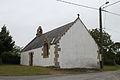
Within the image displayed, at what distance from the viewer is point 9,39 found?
1970 inches

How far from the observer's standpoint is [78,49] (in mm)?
32656

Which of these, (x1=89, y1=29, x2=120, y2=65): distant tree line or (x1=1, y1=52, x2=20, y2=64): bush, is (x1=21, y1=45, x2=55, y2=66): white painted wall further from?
(x1=89, y1=29, x2=120, y2=65): distant tree line

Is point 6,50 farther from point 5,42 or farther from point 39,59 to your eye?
point 39,59

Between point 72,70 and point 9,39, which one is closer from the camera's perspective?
point 72,70

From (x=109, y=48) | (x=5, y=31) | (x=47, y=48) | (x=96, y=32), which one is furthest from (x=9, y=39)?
(x=109, y=48)

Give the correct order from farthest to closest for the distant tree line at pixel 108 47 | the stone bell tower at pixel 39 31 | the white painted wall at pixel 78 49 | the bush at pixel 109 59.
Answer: the distant tree line at pixel 108 47
the bush at pixel 109 59
the stone bell tower at pixel 39 31
the white painted wall at pixel 78 49

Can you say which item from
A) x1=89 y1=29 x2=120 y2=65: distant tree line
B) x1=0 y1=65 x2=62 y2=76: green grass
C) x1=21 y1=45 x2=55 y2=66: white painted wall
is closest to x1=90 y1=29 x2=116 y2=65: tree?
x1=89 y1=29 x2=120 y2=65: distant tree line

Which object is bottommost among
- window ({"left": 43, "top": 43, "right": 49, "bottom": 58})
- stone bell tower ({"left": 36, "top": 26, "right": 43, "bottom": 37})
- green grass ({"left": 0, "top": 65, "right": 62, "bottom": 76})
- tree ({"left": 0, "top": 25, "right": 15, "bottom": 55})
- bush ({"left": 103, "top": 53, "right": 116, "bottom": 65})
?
green grass ({"left": 0, "top": 65, "right": 62, "bottom": 76})

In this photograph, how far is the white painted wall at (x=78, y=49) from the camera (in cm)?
3147

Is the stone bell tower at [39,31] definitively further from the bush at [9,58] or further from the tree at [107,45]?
the tree at [107,45]

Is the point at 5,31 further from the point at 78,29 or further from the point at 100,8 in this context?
the point at 100,8

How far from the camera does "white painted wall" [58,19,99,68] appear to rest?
3147 cm

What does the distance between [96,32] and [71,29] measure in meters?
25.3

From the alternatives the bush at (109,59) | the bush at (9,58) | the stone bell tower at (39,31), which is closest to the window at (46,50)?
the stone bell tower at (39,31)
